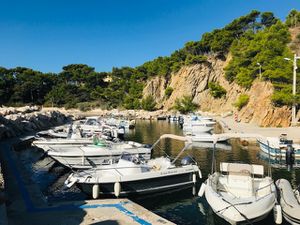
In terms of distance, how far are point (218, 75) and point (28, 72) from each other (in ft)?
200

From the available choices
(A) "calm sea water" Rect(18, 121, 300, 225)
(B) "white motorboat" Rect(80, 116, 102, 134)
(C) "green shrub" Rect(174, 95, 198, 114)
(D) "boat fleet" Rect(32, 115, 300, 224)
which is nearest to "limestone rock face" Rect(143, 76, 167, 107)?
(C) "green shrub" Rect(174, 95, 198, 114)

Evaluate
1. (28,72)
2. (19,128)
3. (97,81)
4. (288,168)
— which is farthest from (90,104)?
(288,168)

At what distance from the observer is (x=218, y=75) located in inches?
3238

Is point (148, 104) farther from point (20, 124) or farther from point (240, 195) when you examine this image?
point (240, 195)

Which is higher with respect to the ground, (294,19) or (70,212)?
(294,19)

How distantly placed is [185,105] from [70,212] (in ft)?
231

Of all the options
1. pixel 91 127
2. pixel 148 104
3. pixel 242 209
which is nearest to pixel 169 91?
pixel 148 104

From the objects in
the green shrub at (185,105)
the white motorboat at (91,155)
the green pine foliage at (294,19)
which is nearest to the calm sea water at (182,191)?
the white motorboat at (91,155)

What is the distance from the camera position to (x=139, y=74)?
338 ft

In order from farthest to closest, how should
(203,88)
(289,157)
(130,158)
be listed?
(203,88) → (289,157) → (130,158)

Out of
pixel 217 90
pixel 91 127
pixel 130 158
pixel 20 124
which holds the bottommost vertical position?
pixel 130 158

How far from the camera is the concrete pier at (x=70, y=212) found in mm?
8648

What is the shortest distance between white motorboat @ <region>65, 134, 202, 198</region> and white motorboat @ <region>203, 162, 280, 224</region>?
81.2 inches

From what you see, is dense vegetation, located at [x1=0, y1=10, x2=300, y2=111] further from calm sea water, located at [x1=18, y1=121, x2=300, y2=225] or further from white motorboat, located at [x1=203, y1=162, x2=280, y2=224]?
white motorboat, located at [x1=203, y1=162, x2=280, y2=224]
